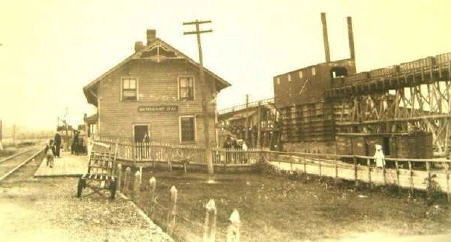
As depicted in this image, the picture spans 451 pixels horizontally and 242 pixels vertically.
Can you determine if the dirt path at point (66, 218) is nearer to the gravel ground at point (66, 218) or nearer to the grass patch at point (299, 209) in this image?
the gravel ground at point (66, 218)

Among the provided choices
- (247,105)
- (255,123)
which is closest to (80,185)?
(255,123)

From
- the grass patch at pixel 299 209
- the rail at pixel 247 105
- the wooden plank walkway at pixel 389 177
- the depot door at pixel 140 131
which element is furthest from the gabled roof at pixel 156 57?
the rail at pixel 247 105

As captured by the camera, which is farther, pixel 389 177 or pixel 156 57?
pixel 156 57

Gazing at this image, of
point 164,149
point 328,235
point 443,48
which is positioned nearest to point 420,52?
point 443,48

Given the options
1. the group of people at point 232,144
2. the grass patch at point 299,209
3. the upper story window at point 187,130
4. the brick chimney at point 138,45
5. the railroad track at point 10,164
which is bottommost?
the grass patch at point 299,209

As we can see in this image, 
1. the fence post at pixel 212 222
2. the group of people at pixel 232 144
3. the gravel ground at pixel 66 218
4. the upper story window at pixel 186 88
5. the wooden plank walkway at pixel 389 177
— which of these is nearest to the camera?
the fence post at pixel 212 222

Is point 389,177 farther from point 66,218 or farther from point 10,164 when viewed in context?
point 10,164

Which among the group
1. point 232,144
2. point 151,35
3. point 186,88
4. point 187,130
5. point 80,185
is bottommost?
point 80,185

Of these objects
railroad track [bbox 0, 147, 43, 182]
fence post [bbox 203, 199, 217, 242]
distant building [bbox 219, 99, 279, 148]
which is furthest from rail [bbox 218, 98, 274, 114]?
fence post [bbox 203, 199, 217, 242]

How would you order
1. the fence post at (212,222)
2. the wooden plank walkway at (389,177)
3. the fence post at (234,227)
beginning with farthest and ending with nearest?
the wooden plank walkway at (389,177) → the fence post at (212,222) → the fence post at (234,227)

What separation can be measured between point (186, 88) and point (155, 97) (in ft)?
5.12

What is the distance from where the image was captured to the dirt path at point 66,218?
22.3ft

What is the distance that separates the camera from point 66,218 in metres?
8.07

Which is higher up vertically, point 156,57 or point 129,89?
point 156,57
